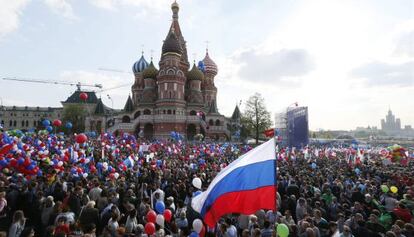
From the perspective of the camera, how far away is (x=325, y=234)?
23.4 feet

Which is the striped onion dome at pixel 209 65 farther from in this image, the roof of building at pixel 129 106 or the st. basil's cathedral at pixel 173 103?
the roof of building at pixel 129 106

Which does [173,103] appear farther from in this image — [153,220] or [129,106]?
[153,220]

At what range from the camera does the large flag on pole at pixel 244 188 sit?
5738 mm

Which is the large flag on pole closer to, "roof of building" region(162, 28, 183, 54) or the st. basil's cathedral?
the st. basil's cathedral

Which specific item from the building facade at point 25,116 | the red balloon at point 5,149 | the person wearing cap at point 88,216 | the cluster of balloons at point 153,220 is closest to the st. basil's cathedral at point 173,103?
the red balloon at point 5,149

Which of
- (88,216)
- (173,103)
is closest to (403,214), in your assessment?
(88,216)

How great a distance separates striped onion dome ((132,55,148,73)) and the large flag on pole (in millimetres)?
69129

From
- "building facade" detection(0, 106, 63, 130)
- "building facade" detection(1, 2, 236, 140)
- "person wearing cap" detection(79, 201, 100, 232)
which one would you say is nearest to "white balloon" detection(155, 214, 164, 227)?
"person wearing cap" detection(79, 201, 100, 232)

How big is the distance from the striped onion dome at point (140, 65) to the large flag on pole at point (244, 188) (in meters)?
69.1

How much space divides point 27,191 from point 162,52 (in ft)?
175

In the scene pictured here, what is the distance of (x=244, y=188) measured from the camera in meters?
5.93

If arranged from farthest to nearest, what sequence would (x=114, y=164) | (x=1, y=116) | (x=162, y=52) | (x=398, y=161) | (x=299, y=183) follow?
(x=1, y=116), (x=162, y=52), (x=398, y=161), (x=114, y=164), (x=299, y=183)

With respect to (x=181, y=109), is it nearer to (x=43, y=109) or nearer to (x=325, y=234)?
(x=325, y=234)

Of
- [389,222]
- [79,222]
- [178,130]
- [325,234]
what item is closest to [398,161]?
Answer: [389,222]
